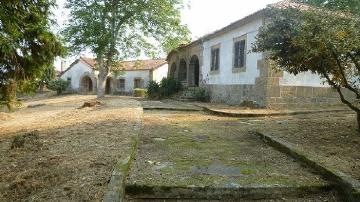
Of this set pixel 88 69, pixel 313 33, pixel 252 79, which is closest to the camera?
pixel 313 33

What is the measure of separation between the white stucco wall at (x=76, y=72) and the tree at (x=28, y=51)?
1307 inches

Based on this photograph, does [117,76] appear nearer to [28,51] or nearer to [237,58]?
[237,58]

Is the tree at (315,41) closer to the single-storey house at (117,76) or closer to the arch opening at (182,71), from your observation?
the arch opening at (182,71)

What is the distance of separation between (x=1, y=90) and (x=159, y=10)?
17.3m

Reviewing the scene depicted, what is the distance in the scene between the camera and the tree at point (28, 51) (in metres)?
7.04

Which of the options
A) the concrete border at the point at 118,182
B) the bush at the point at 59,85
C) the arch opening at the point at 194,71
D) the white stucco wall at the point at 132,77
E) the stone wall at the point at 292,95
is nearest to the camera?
the concrete border at the point at 118,182

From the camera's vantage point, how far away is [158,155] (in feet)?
18.3

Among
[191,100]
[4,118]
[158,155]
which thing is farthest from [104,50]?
[158,155]

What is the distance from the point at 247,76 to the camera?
1473 cm

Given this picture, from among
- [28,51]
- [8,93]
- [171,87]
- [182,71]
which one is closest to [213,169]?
[28,51]

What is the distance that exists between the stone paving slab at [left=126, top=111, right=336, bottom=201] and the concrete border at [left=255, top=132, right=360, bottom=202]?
4.2 inches

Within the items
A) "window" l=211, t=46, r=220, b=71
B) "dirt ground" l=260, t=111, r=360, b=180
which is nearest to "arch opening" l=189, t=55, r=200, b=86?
"window" l=211, t=46, r=220, b=71

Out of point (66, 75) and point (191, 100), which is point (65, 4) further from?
point (66, 75)

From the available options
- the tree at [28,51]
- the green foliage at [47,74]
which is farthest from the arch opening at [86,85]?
the tree at [28,51]
